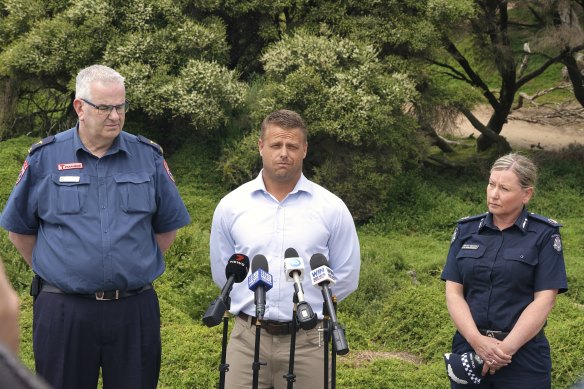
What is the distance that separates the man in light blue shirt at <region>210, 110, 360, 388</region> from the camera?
14.1ft

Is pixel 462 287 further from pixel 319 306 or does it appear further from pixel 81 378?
pixel 81 378

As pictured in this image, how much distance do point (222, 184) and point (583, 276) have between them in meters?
4.85

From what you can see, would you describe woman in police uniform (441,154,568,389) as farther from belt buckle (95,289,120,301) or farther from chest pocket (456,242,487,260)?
belt buckle (95,289,120,301)

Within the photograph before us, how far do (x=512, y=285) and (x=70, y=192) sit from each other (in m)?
2.17

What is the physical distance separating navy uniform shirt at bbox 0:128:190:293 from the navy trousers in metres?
0.11

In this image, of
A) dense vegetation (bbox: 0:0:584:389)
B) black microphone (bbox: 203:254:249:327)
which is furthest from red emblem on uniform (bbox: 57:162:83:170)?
dense vegetation (bbox: 0:0:584:389)

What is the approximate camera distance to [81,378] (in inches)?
173

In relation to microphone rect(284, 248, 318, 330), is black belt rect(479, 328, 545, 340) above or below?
below

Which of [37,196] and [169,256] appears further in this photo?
[169,256]

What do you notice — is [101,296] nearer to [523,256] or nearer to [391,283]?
[523,256]

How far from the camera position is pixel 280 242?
4.32 m

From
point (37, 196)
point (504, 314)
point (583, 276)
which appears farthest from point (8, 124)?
point (504, 314)

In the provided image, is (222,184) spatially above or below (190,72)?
below

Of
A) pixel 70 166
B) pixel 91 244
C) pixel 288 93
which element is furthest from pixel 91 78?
pixel 288 93
